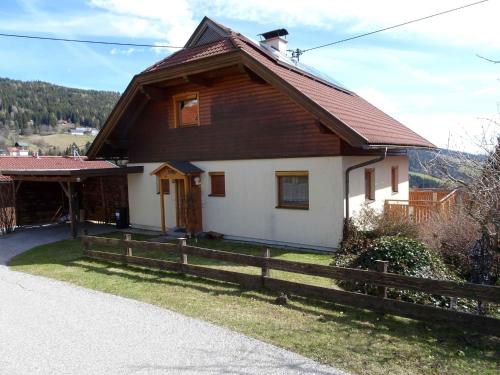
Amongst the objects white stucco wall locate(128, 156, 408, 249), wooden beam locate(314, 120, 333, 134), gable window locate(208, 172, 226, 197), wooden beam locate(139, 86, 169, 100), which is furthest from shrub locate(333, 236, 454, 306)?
wooden beam locate(139, 86, 169, 100)

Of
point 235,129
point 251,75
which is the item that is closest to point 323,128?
point 251,75

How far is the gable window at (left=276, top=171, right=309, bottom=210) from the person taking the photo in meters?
11.8

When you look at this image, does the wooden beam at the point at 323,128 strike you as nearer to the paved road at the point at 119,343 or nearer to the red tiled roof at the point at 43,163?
the paved road at the point at 119,343

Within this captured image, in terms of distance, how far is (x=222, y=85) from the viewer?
13414mm

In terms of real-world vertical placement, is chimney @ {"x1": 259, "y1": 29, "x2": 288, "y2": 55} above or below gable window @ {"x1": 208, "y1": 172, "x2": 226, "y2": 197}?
above

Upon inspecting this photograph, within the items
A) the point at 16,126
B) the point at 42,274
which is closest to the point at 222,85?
the point at 42,274

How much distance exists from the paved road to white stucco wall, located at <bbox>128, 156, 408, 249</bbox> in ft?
19.6

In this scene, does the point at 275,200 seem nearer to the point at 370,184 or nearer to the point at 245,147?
the point at 245,147

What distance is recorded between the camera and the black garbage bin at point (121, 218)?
1728 cm

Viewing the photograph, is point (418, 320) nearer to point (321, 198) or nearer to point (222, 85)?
point (321, 198)

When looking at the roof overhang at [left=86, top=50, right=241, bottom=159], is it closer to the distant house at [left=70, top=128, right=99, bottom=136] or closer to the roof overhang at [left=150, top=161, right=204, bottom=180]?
the roof overhang at [left=150, top=161, right=204, bottom=180]

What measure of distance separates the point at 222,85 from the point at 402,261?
328 inches

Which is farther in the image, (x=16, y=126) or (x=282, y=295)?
(x=16, y=126)

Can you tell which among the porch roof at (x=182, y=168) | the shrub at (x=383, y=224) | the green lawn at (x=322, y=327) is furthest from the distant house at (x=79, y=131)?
the shrub at (x=383, y=224)
